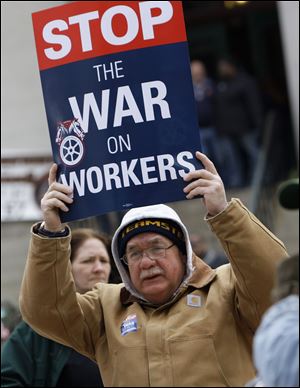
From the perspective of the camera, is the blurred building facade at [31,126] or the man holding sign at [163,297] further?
the blurred building facade at [31,126]

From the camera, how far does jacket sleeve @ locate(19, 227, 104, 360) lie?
194 inches

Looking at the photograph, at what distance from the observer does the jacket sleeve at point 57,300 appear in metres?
4.93

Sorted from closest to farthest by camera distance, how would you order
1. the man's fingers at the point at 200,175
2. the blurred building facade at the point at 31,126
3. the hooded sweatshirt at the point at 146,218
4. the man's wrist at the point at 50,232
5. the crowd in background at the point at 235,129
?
the man's fingers at the point at 200,175 → the man's wrist at the point at 50,232 → the hooded sweatshirt at the point at 146,218 → the blurred building facade at the point at 31,126 → the crowd in background at the point at 235,129

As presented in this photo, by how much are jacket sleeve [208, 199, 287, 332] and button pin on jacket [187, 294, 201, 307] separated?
8.2 inches

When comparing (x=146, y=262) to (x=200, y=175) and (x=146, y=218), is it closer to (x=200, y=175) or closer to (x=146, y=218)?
(x=146, y=218)

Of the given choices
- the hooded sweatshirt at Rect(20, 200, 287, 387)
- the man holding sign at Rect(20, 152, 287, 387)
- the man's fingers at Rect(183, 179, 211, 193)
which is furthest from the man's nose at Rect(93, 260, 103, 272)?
the man's fingers at Rect(183, 179, 211, 193)

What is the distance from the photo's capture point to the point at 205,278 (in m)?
5.03

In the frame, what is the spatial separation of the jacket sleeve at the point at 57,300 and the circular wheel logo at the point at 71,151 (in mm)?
314

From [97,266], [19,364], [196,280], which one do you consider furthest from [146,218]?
[19,364]

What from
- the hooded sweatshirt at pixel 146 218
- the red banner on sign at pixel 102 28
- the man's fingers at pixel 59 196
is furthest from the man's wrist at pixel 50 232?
the red banner on sign at pixel 102 28

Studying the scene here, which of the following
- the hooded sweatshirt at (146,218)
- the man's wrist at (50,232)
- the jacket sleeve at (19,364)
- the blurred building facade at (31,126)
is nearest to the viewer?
the man's wrist at (50,232)

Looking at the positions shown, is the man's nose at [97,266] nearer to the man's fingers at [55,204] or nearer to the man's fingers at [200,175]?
the man's fingers at [55,204]

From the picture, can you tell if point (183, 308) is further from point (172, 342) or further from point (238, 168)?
point (238, 168)

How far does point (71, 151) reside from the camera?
5.07 metres
